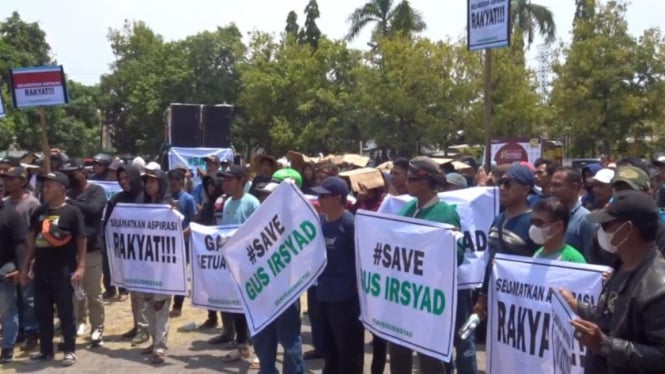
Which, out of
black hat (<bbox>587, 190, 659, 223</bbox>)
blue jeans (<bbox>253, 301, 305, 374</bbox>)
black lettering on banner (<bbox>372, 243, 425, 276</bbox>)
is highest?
black hat (<bbox>587, 190, 659, 223</bbox>)

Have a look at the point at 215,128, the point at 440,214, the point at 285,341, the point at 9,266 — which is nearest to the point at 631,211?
the point at 440,214

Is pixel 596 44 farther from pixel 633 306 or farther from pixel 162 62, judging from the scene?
pixel 162 62

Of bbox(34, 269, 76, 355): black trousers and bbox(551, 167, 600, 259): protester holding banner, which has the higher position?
bbox(551, 167, 600, 259): protester holding banner

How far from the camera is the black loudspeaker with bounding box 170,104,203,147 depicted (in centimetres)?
1955

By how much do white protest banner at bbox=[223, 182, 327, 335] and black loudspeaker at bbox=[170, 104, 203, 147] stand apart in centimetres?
1333

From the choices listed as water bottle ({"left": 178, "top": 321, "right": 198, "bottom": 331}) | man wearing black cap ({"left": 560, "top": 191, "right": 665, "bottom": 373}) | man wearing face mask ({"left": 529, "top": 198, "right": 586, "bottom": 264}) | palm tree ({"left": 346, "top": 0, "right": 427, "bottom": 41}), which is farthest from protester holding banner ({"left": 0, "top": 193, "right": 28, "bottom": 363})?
palm tree ({"left": 346, "top": 0, "right": 427, "bottom": 41})

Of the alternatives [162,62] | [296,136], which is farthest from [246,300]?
[162,62]

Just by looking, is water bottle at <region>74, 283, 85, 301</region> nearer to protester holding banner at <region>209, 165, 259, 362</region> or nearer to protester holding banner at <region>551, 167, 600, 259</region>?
protester holding banner at <region>209, 165, 259, 362</region>

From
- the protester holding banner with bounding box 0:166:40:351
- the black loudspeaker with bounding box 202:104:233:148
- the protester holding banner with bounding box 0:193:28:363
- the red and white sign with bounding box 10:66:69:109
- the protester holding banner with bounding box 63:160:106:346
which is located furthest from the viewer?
the black loudspeaker with bounding box 202:104:233:148

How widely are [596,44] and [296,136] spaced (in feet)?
55.0

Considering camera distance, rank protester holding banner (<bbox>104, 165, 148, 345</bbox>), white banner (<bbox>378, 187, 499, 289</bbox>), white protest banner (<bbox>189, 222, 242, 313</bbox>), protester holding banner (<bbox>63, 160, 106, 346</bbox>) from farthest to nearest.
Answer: protester holding banner (<bbox>104, 165, 148, 345</bbox>)
protester holding banner (<bbox>63, 160, 106, 346</bbox>)
white protest banner (<bbox>189, 222, 242, 313</bbox>)
white banner (<bbox>378, 187, 499, 289</bbox>)

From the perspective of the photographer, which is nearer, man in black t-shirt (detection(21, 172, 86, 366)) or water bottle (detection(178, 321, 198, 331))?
man in black t-shirt (detection(21, 172, 86, 366))

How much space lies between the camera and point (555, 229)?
4.94 m

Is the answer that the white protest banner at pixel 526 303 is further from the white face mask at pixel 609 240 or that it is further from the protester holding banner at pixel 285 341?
the protester holding banner at pixel 285 341
